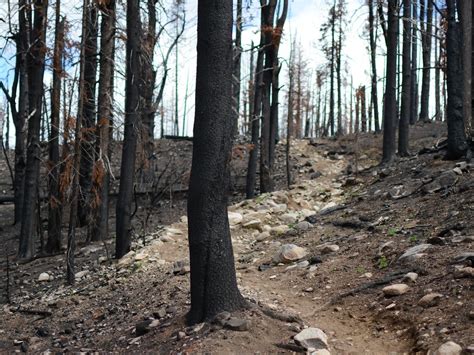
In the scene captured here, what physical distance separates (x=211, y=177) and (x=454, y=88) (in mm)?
7097

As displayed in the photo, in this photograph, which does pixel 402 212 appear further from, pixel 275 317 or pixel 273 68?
pixel 273 68

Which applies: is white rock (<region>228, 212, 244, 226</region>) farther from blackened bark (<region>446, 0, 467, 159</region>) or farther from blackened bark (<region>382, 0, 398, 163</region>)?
blackened bark (<region>382, 0, 398, 163</region>)

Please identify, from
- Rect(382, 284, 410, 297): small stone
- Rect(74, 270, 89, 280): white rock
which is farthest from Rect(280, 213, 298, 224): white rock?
Rect(382, 284, 410, 297): small stone

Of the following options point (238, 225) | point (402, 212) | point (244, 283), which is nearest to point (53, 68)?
point (238, 225)

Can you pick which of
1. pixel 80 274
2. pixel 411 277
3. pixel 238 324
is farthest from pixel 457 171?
pixel 80 274

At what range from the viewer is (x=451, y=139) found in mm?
9961

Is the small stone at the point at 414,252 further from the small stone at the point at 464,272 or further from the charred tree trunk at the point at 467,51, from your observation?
the charred tree trunk at the point at 467,51

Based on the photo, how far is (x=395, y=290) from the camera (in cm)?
506

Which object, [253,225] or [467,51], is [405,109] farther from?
[253,225]

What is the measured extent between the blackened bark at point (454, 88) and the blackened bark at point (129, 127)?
241 inches

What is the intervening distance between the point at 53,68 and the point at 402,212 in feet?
23.6

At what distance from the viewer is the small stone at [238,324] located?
4412 millimetres

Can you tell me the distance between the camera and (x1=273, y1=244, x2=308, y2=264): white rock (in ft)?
24.8

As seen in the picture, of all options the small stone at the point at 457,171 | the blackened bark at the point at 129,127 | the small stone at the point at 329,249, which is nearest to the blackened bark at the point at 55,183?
the blackened bark at the point at 129,127
